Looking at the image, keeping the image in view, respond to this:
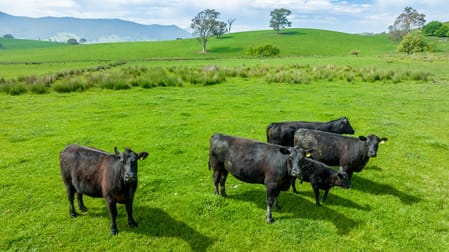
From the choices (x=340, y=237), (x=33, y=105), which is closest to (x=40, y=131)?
(x=33, y=105)

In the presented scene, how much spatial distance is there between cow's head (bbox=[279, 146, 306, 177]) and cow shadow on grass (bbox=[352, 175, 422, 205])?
3504 millimetres

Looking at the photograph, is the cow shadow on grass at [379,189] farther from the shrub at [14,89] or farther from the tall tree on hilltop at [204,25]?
the tall tree on hilltop at [204,25]

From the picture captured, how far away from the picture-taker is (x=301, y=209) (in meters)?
8.00

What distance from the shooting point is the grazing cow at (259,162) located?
7172 mm

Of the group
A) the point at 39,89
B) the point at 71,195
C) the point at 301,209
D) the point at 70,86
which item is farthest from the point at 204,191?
the point at 39,89

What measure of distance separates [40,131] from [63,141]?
2.62 metres

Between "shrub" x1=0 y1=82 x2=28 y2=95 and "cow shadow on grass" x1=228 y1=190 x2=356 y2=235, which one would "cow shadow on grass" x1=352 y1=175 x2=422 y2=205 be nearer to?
"cow shadow on grass" x1=228 y1=190 x2=356 y2=235

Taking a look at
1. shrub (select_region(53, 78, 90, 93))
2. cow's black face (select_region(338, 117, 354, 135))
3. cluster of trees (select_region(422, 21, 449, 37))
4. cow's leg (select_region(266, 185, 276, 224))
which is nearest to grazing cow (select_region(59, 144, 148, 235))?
cow's leg (select_region(266, 185, 276, 224))

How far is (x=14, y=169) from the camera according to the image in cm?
1027

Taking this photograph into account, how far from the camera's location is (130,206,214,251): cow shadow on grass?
22.1 ft

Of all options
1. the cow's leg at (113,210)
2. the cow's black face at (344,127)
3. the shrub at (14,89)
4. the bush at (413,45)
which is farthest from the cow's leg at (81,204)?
the bush at (413,45)

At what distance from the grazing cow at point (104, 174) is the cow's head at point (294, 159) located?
10.9ft

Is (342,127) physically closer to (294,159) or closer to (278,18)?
(294,159)

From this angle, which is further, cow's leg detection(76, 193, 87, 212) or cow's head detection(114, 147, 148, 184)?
cow's leg detection(76, 193, 87, 212)
